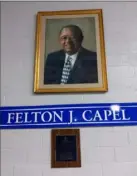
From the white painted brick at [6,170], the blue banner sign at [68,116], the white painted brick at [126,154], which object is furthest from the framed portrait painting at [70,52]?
the white painted brick at [6,170]

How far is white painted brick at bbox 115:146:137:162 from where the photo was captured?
66.7 inches

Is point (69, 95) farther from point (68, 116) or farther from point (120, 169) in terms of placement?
point (120, 169)

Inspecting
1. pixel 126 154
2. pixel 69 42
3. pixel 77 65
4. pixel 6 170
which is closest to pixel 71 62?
pixel 77 65

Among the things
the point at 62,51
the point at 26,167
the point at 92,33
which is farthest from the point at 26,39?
the point at 26,167

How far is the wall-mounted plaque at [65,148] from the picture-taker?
168 cm

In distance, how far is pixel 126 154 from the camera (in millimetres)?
1706

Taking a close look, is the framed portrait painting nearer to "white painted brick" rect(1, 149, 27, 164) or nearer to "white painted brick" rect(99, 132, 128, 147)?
"white painted brick" rect(99, 132, 128, 147)

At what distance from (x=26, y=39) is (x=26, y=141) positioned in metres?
0.74

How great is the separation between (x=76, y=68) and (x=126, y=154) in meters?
0.65

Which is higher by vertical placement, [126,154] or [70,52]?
[70,52]

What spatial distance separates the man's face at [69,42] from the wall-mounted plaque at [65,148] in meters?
0.58

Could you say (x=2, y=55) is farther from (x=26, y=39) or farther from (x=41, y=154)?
(x=41, y=154)

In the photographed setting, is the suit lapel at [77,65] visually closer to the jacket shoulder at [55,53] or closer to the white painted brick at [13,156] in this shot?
the jacket shoulder at [55,53]

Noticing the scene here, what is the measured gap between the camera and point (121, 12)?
6.93 feet
